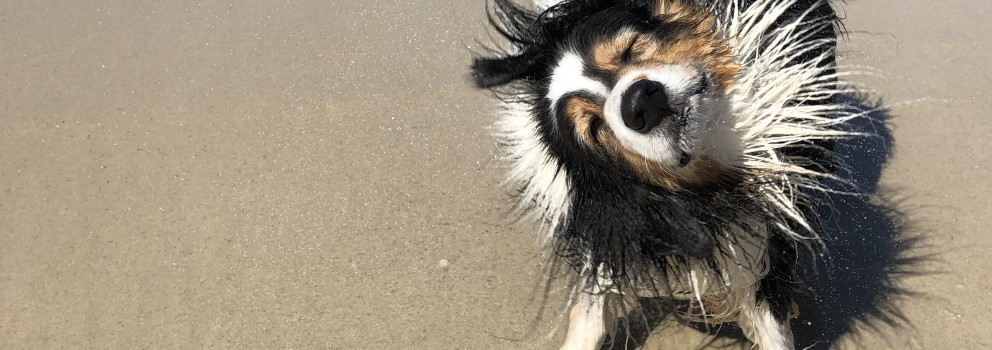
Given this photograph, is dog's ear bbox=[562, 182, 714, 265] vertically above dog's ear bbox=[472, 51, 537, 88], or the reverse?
dog's ear bbox=[472, 51, 537, 88]

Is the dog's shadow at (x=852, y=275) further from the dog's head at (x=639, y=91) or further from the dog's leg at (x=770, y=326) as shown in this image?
the dog's head at (x=639, y=91)

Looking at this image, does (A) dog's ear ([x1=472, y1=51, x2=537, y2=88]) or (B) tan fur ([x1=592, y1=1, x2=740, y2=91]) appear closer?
(B) tan fur ([x1=592, y1=1, x2=740, y2=91])

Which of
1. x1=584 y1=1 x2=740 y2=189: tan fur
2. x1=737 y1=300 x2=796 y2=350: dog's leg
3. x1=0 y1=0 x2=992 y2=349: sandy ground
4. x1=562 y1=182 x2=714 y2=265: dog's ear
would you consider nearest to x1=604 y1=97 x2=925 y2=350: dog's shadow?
x1=0 y1=0 x2=992 y2=349: sandy ground

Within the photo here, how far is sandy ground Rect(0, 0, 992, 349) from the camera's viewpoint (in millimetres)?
2445

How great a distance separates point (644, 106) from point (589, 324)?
0.79m

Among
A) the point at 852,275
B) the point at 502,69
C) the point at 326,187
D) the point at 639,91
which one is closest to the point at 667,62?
the point at 639,91

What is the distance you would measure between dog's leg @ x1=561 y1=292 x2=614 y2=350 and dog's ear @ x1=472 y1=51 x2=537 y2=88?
61 cm

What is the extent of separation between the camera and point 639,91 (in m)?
1.66

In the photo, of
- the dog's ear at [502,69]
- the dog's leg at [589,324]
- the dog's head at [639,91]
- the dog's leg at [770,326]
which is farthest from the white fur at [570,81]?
the dog's leg at [770,326]

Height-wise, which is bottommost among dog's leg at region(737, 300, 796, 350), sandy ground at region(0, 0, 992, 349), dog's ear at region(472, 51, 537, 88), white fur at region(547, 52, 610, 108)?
sandy ground at region(0, 0, 992, 349)

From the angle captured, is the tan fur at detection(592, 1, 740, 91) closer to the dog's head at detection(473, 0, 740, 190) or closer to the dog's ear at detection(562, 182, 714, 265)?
the dog's head at detection(473, 0, 740, 190)

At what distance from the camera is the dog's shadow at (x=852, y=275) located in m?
2.37

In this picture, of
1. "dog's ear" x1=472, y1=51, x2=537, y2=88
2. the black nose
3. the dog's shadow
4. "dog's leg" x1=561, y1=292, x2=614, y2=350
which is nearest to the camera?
the black nose

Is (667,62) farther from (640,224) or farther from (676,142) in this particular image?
(640,224)
